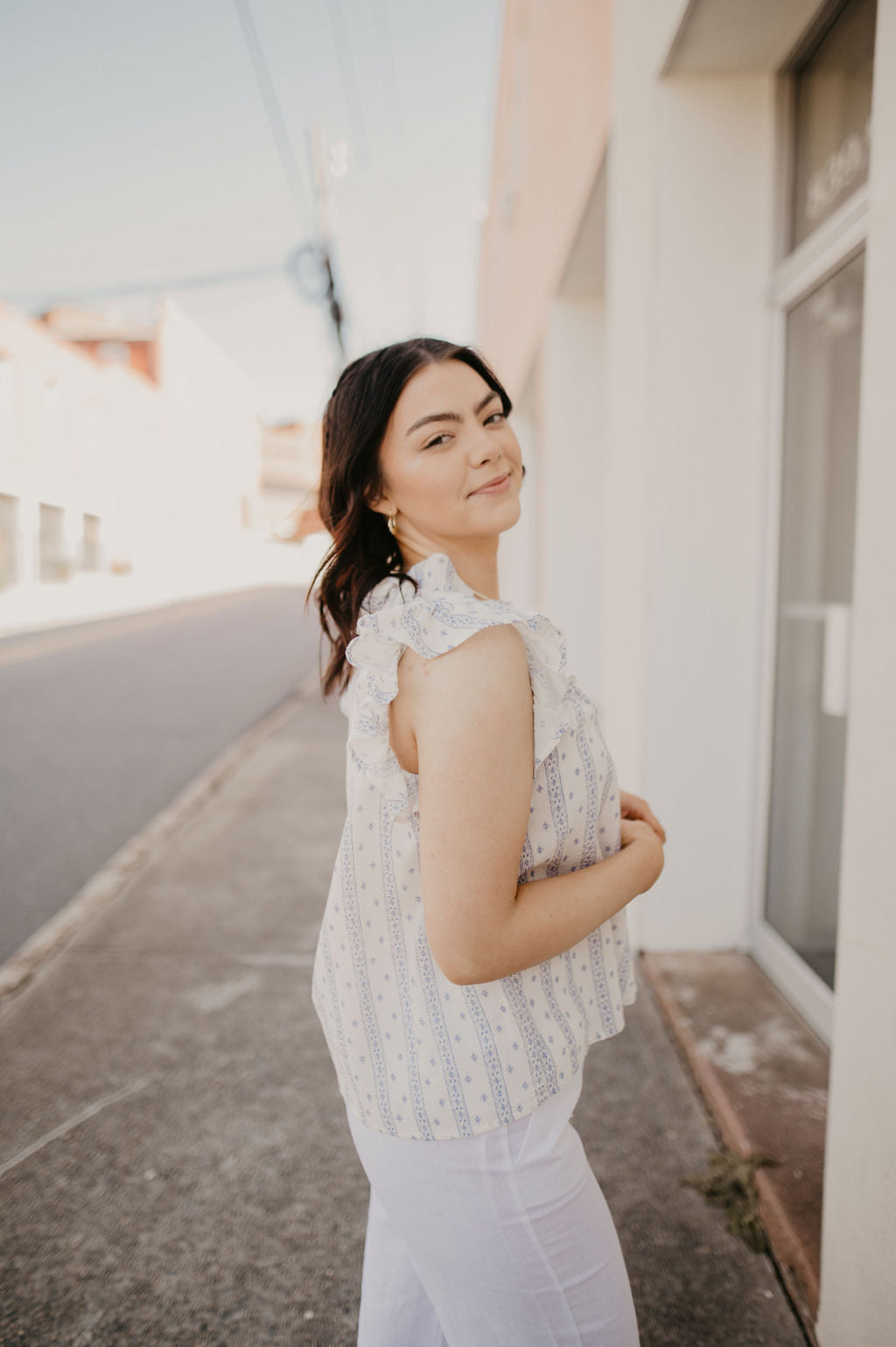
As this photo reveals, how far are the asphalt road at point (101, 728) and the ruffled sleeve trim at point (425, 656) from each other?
600 mm

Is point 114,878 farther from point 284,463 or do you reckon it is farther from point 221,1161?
point 284,463

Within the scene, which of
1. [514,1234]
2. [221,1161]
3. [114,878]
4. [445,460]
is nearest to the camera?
[514,1234]

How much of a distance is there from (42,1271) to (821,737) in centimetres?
255

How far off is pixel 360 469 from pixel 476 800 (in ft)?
1.80

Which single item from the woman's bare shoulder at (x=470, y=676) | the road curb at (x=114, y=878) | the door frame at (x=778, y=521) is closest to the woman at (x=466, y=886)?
the woman's bare shoulder at (x=470, y=676)

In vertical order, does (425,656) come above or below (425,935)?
above

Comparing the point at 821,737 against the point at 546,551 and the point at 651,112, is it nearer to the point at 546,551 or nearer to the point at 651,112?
the point at 651,112

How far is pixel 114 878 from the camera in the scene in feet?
14.6

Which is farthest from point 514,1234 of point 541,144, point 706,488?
point 541,144

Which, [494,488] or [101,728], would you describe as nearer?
[494,488]

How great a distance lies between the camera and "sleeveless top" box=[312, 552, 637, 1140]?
1034 mm

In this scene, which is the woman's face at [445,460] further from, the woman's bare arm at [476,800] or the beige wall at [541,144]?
the beige wall at [541,144]

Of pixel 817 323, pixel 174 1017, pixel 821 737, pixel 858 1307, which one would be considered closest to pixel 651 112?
pixel 817 323

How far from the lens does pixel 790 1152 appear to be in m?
2.18
